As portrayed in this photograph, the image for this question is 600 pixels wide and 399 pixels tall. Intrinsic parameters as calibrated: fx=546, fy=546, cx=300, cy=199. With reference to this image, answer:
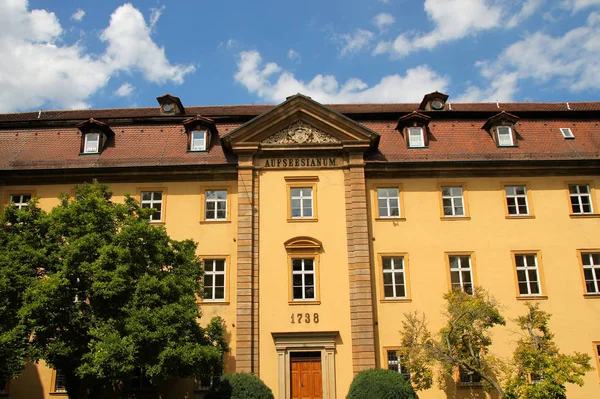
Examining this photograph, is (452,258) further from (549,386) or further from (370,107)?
(370,107)

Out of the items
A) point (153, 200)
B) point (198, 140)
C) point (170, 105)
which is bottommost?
point (153, 200)

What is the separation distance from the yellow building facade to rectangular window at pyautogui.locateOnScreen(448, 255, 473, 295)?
0.06 m

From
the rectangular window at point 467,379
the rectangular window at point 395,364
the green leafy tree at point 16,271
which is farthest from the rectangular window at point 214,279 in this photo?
the rectangular window at point 467,379

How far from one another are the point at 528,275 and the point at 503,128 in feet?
22.8

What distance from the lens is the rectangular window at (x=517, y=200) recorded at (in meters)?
24.0

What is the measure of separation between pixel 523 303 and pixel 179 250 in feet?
46.1

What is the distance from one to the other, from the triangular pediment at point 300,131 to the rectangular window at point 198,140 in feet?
4.96

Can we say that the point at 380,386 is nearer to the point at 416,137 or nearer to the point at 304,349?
the point at 304,349

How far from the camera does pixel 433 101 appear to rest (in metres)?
29.0

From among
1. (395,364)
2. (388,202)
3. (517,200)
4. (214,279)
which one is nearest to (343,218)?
(388,202)

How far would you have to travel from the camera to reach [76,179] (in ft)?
79.8

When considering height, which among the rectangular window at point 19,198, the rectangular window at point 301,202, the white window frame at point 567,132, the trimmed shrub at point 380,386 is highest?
the white window frame at point 567,132

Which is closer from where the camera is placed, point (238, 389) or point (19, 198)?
point (238, 389)

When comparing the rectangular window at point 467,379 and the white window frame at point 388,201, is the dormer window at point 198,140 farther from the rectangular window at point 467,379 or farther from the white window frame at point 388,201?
the rectangular window at point 467,379
